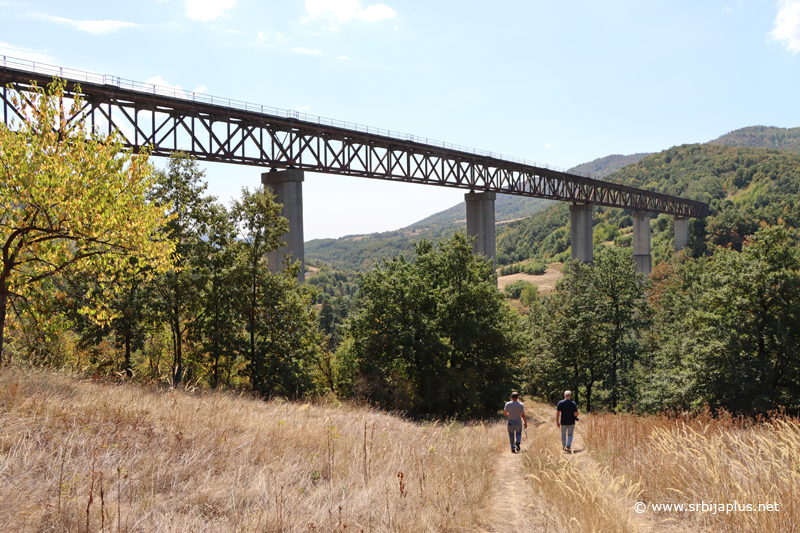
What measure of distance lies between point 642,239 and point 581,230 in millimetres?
26597

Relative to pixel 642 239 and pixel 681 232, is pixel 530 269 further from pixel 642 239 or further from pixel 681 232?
pixel 642 239

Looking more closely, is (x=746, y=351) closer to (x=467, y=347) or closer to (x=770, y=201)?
(x=467, y=347)

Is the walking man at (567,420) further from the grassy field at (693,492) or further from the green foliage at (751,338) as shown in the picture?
the green foliage at (751,338)

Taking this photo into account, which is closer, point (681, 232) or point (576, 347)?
point (576, 347)

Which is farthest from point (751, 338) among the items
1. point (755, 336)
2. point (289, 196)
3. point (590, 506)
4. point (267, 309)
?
point (289, 196)

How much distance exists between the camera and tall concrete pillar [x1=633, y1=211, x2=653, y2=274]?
A: 81.4m

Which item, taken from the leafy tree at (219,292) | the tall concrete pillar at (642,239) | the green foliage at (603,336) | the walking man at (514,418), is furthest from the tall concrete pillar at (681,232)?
the leafy tree at (219,292)

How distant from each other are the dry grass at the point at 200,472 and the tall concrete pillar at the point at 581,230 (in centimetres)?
6180

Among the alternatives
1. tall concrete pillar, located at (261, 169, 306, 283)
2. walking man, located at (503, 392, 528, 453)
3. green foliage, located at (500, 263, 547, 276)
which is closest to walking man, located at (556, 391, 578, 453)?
walking man, located at (503, 392, 528, 453)

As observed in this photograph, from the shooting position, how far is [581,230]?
6519cm

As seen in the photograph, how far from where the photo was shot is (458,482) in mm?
6836

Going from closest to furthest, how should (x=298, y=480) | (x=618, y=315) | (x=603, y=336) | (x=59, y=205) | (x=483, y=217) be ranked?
(x=298, y=480)
(x=59, y=205)
(x=603, y=336)
(x=618, y=315)
(x=483, y=217)

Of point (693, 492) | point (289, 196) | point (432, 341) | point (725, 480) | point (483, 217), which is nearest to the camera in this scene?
point (725, 480)

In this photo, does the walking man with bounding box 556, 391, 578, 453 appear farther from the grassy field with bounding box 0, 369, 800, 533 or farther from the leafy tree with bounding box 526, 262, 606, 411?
the leafy tree with bounding box 526, 262, 606, 411
